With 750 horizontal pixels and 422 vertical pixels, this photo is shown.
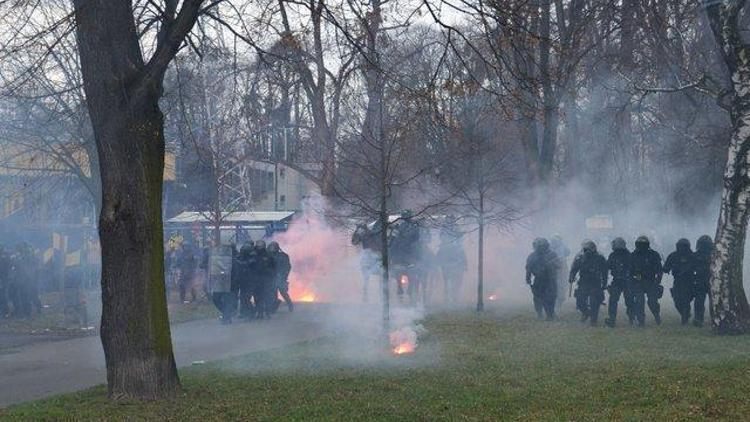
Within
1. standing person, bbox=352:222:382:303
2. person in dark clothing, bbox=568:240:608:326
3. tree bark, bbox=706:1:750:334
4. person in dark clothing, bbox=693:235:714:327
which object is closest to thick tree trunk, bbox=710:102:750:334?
tree bark, bbox=706:1:750:334

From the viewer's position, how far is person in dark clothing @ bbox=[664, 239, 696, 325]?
663 inches

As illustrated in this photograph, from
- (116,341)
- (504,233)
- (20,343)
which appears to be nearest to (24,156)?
(20,343)

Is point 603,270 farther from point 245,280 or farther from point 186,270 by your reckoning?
point 186,270

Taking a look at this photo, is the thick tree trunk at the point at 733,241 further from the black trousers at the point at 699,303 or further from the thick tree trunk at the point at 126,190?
the thick tree trunk at the point at 126,190

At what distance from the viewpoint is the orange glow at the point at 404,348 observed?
1299 centimetres

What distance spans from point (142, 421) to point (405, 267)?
1462 cm

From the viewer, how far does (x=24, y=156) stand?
81.4 ft

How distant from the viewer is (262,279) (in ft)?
65.7

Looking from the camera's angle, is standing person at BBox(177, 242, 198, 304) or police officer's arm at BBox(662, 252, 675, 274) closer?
police officer's arm at BBox(662, 252, 675, 274)

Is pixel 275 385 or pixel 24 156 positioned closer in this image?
pixel 275 385

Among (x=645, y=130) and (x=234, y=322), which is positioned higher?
(x=645, y=130)

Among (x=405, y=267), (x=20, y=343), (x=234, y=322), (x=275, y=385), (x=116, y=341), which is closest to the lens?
(x=116, y=341)

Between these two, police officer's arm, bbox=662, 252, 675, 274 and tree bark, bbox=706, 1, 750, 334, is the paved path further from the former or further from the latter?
tree bark, bbox=706, 1, 750, 334

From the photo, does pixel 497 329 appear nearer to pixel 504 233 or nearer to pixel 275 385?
pixel 275 385
